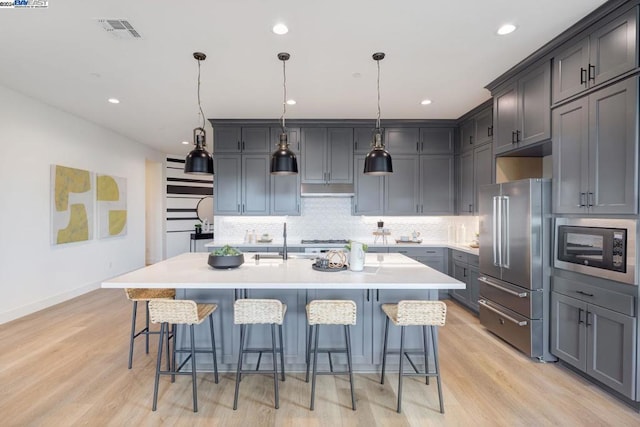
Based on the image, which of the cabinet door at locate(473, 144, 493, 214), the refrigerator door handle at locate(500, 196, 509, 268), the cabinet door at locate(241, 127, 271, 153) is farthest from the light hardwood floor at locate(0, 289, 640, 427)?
the cabinet door at locate(241, 127, 271, 153)

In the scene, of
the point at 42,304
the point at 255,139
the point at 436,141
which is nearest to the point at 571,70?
the point at 436,141

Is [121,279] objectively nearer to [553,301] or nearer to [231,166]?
[231,166]

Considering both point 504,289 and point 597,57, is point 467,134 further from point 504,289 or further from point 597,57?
point 504,289

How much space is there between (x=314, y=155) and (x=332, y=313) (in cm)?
335

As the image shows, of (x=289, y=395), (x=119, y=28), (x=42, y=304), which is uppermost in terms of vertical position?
(x=119, y=28)

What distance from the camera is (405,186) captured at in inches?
207

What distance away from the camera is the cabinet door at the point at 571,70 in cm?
259

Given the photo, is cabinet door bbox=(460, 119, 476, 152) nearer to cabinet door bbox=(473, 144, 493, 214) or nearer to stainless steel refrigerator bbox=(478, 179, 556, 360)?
cabinet door bbox=(473, 144, 493, 214)

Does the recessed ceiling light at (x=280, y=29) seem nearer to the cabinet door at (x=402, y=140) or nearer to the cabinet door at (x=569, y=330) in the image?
the cabinet door at (x=402, y=140)

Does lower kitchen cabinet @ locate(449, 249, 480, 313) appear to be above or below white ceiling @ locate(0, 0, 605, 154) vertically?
below

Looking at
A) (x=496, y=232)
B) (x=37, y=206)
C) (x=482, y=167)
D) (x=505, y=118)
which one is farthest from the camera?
(x=482, y=167)

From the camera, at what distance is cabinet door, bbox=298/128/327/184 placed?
5168mm

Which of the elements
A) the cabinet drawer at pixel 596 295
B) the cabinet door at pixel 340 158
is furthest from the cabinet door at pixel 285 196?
the cabinet drawer at pixel 596 295

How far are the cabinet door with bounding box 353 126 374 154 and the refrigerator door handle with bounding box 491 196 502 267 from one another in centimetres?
228
